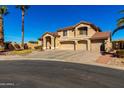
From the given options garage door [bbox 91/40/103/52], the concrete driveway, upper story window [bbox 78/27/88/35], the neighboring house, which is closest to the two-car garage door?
the neighboring house

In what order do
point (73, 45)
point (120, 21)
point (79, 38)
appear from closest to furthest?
point (120, 21) < point (79, 38) < point (73, 45)

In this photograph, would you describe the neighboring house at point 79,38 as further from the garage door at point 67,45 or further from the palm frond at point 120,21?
the palm frond at point 120,21

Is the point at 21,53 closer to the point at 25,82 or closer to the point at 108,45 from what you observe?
the point at 108,45

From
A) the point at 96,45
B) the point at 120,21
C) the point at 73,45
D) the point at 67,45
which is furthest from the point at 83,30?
the point at 120,21

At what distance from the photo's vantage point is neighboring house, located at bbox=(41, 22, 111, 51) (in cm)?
3709

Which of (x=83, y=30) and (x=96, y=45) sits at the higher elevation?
(x=83, y=30)

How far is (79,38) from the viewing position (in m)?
40.0

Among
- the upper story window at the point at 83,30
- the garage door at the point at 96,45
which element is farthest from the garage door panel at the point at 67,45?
the garage door at the point at 96,45

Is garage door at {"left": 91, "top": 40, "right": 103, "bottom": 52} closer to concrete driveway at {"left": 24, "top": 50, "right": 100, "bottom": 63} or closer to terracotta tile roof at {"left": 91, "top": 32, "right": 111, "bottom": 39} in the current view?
terracotta tile roof at {"left": 91, "top": 32, "right": 111, "bottom": 39}

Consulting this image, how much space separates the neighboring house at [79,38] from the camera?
3709cm

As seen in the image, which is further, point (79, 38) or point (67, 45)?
point (67, 45)

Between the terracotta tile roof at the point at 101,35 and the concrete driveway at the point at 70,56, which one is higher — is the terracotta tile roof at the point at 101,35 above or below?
above

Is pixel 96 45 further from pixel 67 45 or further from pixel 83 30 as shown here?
pixel 67 45
